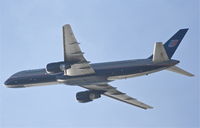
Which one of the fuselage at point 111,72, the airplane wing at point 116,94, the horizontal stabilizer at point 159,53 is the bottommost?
the airplane wing at point 116,94

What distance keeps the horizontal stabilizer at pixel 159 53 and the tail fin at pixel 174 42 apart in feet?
11.0

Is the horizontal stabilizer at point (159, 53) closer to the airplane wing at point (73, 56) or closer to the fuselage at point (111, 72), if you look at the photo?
the fuselage at point (111, 72)

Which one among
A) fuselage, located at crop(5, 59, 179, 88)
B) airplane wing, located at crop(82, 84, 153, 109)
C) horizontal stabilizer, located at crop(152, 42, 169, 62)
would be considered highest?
horizontal stabilizer, located at crop(152, 42, 169, 62)

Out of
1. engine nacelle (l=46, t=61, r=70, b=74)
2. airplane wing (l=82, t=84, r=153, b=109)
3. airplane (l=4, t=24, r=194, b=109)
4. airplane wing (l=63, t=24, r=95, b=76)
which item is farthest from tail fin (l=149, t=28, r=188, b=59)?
engine nacelle (l=46, t=61, r=70, b=74)

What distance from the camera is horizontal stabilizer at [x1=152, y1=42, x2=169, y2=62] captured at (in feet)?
209

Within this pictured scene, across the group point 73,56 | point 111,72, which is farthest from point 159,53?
point 73,56

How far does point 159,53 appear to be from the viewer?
65.1m

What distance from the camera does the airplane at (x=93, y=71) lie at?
6438 centimetres

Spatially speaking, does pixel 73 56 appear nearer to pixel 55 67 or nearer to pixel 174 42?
pixel 55 67

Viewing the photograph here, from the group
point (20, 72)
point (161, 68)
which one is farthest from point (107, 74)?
point (20, 72)

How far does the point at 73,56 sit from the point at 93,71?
5.40 meters

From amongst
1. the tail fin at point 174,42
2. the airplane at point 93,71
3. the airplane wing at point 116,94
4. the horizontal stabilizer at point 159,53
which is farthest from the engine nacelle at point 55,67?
the tail fin at point 174,42

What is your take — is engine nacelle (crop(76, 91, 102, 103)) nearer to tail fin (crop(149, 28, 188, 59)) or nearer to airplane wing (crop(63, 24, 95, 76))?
airplane wing (crop(63, 24, 95, 76))

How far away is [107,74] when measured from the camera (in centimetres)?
6938
